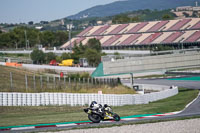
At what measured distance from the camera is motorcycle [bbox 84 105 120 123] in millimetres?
22656

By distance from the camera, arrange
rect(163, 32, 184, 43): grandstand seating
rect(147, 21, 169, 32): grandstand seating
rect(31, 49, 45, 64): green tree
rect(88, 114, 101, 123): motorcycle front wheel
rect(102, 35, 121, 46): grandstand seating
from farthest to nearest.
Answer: rect(102, 35, 121, 46): grandstand seating < rect(147, 21, 169, 32): grandstand seating < rect(163, 32, 184, 43): grandstand seating < rect(31, 49, 45, 64): green tree < rect(88, 114, 101, 123): motorcycle front wheel

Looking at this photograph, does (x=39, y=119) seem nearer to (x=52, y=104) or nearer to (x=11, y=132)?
(x=11, y=132)

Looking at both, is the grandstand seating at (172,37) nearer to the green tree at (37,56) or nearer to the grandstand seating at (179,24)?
the grandstand seating at (179,24)

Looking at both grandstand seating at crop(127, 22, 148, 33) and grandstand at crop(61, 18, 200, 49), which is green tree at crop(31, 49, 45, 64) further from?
grandstand seating at crop(127, 22, 148, 33)

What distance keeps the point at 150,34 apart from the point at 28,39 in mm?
54355

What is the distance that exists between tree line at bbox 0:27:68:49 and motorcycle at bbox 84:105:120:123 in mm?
120332

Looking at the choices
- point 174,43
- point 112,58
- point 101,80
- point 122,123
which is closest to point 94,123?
point 122,123

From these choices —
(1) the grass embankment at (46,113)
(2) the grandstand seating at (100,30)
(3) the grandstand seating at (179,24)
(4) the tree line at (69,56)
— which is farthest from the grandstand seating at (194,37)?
(1) the grass embankment at (46,113)

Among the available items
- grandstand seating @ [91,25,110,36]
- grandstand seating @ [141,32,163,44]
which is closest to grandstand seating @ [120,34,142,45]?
grandstand seating @ [141,32,163,44]

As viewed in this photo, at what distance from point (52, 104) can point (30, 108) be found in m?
1.94

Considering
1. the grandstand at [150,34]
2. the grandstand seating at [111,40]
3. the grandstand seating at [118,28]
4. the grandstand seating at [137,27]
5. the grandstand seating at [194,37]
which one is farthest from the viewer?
the grandstand seating at [118,28]

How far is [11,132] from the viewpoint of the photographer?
2022 centimetres

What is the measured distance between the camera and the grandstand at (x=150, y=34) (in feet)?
343

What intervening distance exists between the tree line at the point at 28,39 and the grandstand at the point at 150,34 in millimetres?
24895
